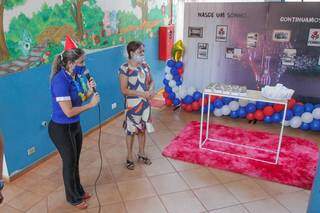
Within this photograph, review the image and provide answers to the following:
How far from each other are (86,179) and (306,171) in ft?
8.18

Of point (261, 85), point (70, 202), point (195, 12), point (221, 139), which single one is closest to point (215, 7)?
point (195, 12)

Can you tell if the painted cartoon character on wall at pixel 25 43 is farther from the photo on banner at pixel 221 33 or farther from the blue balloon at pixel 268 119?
the blue balloon at pixel 268 119

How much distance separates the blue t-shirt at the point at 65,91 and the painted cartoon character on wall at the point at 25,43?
958 mm

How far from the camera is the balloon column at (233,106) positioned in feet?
14.1

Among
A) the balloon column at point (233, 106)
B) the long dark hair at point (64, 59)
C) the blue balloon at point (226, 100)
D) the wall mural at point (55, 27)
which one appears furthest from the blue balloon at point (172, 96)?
the long dark hair at point (64, 59)

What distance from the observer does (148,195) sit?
9.51 ft

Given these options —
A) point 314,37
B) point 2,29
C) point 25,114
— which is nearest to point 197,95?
point 314,37

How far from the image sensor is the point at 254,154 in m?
3.70

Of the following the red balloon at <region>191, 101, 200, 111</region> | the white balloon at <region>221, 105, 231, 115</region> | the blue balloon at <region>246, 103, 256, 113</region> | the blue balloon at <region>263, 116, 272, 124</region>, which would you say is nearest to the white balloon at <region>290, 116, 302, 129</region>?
the blue balloon at <region>263, 116, 272, 124</region>

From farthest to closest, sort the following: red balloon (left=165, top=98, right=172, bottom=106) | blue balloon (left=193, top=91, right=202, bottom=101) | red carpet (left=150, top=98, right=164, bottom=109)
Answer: red carpet (left=150, top=98, right=164, bottom=109) → red balloon (left=165, top=98, right=172, bottom=106) → blue balloon (left=193, top=91, right=202, bottom=101)

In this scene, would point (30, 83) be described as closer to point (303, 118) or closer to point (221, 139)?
point (221, 139)

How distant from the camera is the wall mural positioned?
2.80 m

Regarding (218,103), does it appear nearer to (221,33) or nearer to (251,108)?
(251,108)

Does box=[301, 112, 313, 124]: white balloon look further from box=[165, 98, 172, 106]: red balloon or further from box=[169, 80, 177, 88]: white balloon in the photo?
box=[165, 98, 172, 106]: red balloon
